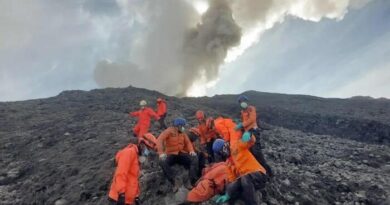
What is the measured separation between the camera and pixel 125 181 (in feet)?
32.6

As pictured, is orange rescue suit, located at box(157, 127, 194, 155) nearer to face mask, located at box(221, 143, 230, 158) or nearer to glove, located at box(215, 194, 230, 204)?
face mask, located at box(221, 143, 230, 158)

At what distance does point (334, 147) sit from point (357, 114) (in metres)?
16.3

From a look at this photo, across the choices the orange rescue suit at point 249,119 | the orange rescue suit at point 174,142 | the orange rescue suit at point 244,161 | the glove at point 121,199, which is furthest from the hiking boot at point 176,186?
the orange rescue suit at point 249,119

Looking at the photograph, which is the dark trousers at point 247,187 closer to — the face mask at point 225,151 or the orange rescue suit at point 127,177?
the face mask at point 225,151

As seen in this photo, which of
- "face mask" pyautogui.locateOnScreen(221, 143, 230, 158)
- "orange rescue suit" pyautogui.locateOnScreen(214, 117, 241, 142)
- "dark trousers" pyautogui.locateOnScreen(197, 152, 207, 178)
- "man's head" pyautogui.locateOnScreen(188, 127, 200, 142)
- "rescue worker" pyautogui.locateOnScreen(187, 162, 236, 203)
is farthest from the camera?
"man's head" pyautogui.locateOnScreen(188, 127, 200, 142)

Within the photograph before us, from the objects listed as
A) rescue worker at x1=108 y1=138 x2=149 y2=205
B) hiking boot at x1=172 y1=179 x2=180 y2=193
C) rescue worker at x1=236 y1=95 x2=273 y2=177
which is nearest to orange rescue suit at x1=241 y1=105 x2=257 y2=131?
rescue worker at x1=236 y1=95 x2=273 y2=177

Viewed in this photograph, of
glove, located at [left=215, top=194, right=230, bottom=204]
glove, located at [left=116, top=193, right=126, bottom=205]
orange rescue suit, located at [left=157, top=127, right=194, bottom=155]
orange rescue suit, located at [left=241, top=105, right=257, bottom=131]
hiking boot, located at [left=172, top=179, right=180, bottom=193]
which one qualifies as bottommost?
glove, located at [left=215, top=194, right=230, bottom=204]

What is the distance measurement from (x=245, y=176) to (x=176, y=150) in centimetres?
274

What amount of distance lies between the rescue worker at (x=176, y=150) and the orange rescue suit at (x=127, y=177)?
5.85 ft

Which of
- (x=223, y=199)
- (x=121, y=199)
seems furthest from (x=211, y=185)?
(x=121, y=199)

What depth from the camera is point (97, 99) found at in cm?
3347

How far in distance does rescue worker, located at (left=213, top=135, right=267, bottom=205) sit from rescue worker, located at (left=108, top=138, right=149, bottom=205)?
212 cm

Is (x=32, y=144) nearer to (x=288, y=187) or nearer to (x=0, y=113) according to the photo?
(x=0, y=113)

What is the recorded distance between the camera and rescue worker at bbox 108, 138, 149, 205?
982 centimetres
